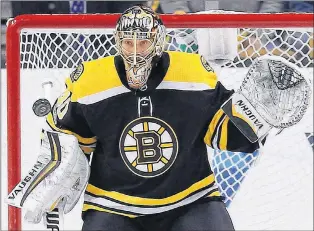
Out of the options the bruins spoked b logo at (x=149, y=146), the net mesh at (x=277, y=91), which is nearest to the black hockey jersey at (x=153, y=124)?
the bruins spoked b logo at (x=149, y=146)

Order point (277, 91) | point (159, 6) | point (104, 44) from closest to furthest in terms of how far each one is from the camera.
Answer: point (277, 91), point (104, 44), point (159, 6)

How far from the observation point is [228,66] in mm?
2377

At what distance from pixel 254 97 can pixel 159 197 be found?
312 millimetres

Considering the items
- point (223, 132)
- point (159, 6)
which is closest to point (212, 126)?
point (223, 132)

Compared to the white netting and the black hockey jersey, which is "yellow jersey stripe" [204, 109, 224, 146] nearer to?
the black hockey jersey

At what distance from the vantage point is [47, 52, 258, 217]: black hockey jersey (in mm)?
1923

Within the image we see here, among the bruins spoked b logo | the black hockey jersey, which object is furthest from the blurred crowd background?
the bruins spoked b logo

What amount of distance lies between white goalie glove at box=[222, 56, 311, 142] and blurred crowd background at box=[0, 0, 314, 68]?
0.90 ft

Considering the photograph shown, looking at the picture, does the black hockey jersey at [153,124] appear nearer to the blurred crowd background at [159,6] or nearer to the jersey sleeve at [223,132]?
the jersey sleeve at [223,132]

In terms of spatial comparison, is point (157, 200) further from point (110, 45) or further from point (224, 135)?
point (110, 45)

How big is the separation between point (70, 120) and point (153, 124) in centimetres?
18

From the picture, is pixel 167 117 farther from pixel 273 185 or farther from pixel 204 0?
pixel 273 185

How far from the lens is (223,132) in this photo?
75.1 inches

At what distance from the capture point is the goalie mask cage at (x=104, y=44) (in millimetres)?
2084
